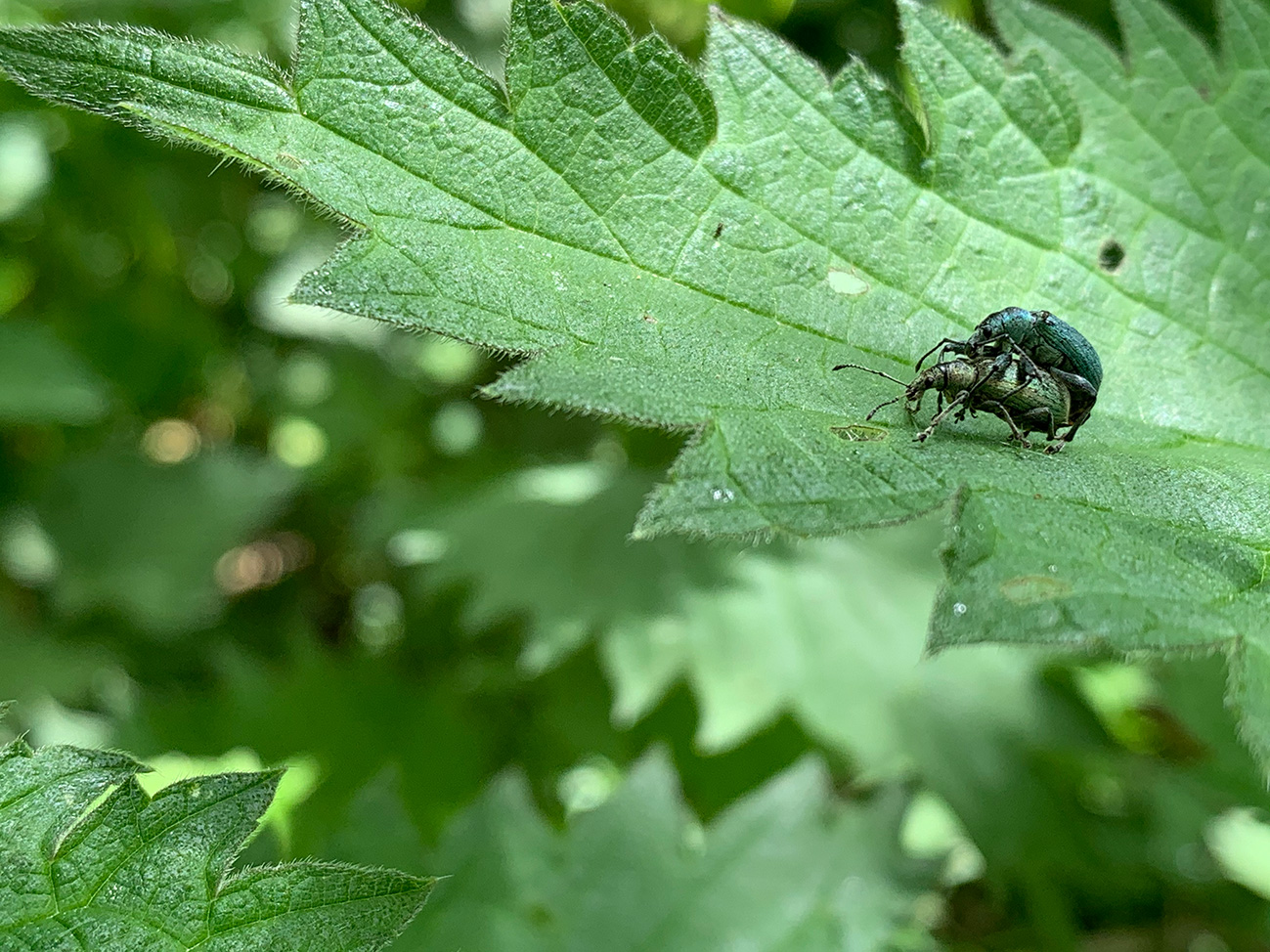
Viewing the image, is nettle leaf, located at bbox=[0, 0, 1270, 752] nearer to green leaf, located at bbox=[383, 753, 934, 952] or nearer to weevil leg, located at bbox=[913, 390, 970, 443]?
weevil leg, located at bbox=[913, 390, 970, 443]

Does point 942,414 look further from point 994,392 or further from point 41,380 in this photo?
point 41,380

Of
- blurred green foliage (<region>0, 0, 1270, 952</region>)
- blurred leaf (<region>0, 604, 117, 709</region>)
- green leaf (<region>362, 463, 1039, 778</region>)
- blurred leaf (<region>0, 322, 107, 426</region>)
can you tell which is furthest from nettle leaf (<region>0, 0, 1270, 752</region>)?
blurred leaf (<region>0, 604, 117, 709</region>)

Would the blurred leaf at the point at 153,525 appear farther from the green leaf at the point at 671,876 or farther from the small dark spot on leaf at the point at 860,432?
the small dark spot on leaf at the point at 860,432

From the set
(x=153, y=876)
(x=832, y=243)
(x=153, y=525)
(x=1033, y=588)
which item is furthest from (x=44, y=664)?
(x=1033, y=588)

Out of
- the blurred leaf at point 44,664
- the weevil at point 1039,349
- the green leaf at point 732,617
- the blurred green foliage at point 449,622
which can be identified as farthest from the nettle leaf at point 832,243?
the blurred leaf at point 44,664

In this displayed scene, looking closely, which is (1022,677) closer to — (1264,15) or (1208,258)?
(1208,258)

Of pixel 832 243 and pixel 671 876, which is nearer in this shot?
pixel 832 243
